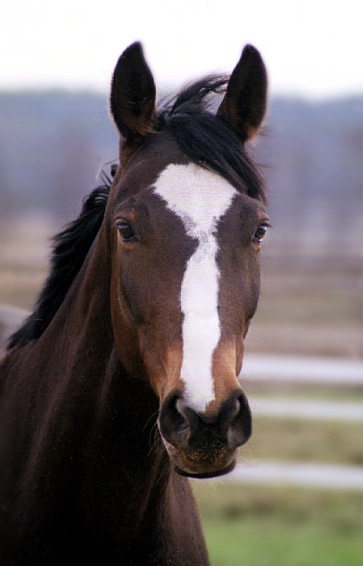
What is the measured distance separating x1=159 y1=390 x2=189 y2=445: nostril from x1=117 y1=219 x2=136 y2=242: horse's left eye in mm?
569

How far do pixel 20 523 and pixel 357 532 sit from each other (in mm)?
4842

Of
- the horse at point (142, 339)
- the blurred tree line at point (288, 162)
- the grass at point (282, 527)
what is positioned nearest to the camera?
the horse at point (142, 339)

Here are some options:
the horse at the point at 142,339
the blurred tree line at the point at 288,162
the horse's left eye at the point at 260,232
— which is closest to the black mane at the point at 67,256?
the horse at the point at 142,339

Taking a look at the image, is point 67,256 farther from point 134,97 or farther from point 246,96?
point 246,96

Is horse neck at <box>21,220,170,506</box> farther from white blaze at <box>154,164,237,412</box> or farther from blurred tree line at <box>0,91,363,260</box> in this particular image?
blurred tree line at <box>0,91,363,260</box>

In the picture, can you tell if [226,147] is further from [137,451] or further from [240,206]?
[137,451]

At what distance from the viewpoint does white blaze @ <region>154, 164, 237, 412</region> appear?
101 inches

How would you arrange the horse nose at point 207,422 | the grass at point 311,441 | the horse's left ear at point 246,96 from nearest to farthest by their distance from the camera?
the horse nose at point 207,422, the horse's left ear at point 246,96, the grass at point 311,441

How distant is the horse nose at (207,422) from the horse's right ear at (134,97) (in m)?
1.02

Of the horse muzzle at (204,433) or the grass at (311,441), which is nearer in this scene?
the horse muzzle at (204,433)

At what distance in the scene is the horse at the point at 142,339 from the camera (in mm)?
2705

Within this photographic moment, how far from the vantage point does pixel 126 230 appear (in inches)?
116

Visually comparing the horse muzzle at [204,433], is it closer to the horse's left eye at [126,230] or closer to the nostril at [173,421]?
the nostril at [173,421]

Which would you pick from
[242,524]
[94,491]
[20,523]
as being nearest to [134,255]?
[94,491]
